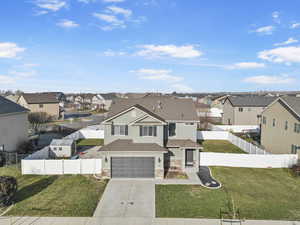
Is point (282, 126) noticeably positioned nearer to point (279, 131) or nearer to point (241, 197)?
point (279, 131)

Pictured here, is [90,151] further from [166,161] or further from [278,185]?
[278,185]

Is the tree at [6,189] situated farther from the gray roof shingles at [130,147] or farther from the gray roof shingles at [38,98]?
the gray roof shingles at [38,98]

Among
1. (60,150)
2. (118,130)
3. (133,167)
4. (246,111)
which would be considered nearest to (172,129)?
(118,130)

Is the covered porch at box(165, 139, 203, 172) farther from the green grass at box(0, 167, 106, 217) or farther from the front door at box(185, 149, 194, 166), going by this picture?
the green grass at box(0, 167, 106, 217)

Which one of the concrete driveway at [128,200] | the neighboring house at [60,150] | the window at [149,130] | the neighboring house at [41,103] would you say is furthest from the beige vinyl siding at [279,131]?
the neighboring house at [41,103]

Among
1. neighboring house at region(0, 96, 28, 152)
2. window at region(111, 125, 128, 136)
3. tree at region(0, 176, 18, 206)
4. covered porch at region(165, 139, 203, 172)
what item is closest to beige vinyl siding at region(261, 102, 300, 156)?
covered porch at region(165, 139, 203, 172)

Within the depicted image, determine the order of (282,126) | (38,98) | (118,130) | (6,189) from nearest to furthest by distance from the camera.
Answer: (6,189), (118,130), (282,126), (38,98)
